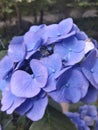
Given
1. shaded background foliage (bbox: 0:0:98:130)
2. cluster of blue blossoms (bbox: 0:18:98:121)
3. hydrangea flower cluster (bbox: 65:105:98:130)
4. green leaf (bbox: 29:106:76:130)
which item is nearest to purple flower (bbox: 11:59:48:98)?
cluster of blue blossoms (bbox: 0:18:98:121)

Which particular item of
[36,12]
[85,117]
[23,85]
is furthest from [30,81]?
[36,12]

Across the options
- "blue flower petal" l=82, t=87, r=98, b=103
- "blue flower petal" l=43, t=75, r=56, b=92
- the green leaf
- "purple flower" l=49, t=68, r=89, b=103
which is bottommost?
the green leaf

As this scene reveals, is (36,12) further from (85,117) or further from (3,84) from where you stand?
(3,84)

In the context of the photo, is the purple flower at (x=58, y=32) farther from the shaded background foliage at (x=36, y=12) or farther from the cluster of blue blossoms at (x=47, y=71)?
the shaded background foliage at (x=36, y=12)

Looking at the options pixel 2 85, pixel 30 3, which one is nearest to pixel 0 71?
pixel 2 85

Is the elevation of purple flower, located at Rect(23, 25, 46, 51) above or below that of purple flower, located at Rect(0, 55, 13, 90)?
above

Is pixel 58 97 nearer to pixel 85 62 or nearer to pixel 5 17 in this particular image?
pixel 85 62

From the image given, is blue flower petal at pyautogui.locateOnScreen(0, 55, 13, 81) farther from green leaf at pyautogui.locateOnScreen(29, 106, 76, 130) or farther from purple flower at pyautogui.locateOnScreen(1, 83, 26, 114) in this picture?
green leaf at pyautogui.locateOnScreen(29, 106, 76, 130)
